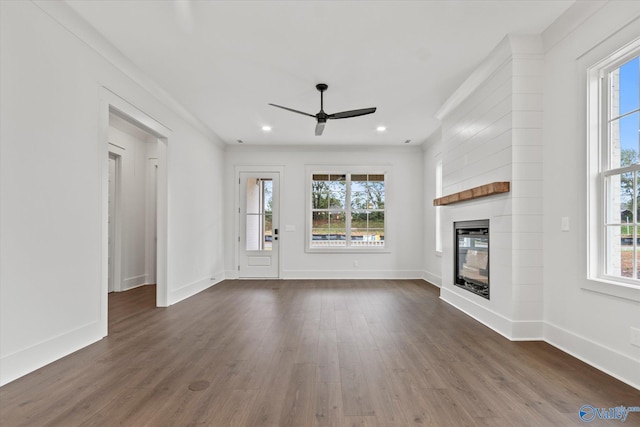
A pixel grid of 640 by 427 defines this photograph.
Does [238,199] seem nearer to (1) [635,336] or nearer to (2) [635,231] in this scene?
(2) [635,231]

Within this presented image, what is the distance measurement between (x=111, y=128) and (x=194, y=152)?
132 centimetres

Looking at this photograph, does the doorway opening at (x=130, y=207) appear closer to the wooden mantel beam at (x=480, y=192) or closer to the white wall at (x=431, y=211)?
the wooden mantel beam at (x=480, y=192)

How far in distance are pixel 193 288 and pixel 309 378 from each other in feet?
11.7

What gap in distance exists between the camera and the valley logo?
182cm

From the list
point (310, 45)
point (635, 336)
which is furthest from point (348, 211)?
point (635, 336)

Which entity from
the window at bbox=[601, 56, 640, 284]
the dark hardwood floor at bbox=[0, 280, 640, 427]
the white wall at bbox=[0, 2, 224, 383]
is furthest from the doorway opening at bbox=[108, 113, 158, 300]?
the window at bbox=[601, 56, 640, 284]

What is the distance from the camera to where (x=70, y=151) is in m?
2.79

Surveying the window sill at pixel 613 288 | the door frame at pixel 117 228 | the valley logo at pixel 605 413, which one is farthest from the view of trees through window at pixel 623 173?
the door frame at pixel 117 228

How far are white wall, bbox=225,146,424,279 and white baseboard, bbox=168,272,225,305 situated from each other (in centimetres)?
56

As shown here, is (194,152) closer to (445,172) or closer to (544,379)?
(445,172)

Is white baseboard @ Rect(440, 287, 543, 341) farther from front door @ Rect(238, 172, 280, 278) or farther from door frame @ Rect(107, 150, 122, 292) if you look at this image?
door frame @ Rect(107, 150, 122, 292)

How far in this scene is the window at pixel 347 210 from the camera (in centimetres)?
702

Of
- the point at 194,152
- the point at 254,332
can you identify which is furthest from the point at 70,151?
the point at 194,152

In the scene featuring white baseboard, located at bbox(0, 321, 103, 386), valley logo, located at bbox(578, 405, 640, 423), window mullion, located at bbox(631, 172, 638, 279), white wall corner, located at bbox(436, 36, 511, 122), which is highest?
white wall corner, located at bbox(436, 36, 511, 122)
